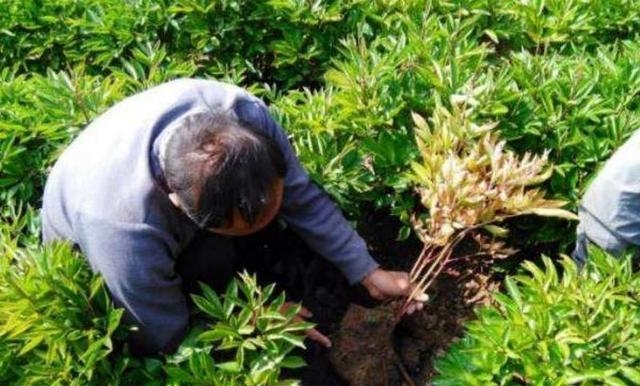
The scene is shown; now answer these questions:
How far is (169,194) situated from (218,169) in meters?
0.25

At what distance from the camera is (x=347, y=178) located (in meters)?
2.52

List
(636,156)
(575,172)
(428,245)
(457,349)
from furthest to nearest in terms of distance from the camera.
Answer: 1. (575,172)
2. (428,245)
3. (457,349)
4. (636,156)

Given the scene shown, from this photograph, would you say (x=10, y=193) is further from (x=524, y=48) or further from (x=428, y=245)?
(x=524, y=48)

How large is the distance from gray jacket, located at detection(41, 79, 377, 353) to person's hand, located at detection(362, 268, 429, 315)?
15.7 inches

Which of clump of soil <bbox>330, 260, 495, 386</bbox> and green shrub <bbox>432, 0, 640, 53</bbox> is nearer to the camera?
clump of soil <bbox>330, 260, 495, 386</bbox>

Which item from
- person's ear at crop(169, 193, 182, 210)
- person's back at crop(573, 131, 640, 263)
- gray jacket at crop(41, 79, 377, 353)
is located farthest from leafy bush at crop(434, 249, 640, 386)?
person's ear at crop(169, 193, 182, 210)

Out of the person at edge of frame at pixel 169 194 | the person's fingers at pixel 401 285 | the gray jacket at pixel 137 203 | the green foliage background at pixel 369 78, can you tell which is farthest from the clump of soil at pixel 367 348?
the gray jacket at pixel 137 203

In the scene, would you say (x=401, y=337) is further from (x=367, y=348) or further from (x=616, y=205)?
(x=616, y=205)

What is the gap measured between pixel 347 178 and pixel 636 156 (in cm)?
85

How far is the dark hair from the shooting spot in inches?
64.4

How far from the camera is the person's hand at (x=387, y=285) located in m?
2.43

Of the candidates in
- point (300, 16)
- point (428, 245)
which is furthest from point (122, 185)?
point (300, 16)

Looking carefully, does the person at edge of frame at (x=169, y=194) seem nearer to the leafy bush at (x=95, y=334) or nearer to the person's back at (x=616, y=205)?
the leafy bush at (x=95, y=334)

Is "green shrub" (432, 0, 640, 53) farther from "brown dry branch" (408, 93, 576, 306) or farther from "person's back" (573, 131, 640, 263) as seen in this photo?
"person's back" (573, 131, 640, 263)
